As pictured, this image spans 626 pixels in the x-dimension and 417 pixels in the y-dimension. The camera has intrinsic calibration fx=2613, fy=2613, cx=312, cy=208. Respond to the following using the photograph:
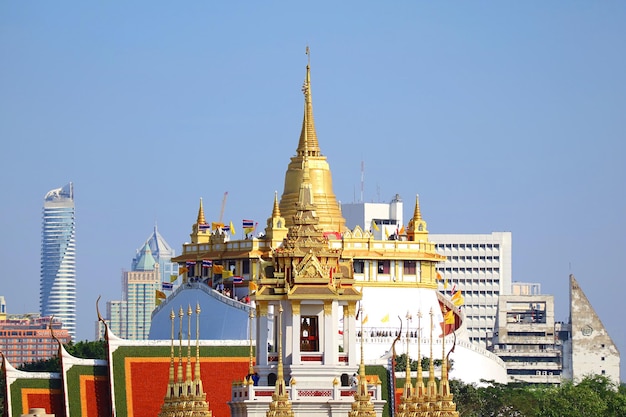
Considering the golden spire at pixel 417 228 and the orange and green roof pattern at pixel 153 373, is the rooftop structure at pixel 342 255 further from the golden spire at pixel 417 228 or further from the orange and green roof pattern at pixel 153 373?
the orange and green roof pattern at pixel 153 373

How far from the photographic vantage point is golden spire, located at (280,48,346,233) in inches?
6294

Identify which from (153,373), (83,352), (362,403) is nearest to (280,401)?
(362,403)

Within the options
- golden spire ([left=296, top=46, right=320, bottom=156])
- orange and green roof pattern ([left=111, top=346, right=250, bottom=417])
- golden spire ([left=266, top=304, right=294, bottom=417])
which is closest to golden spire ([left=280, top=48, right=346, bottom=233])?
golden spire ([left=296, top=46, right=320, bottom=156])

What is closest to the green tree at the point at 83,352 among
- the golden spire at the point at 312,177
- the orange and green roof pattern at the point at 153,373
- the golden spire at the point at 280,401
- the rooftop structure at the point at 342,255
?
the rooftop structure at the point at 342,255

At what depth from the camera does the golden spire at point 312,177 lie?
525ft

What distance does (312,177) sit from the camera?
159 meters

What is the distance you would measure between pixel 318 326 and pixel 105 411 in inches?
1171

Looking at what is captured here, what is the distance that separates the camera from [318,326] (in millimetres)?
94625

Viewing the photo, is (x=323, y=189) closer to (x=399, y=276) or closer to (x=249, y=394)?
(x=399, y=276)

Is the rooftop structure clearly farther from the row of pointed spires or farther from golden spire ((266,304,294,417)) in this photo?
golden spire ((266,304,294,417))

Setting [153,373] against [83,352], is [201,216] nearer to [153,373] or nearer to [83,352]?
[83,352]

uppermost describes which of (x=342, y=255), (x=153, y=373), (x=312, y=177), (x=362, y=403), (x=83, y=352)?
(x=312, y=177)

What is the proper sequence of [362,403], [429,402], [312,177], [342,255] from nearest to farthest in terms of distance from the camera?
[362,403], [429,402], [342,255], [312,177]

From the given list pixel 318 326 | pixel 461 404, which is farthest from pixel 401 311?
pixel 318 326
